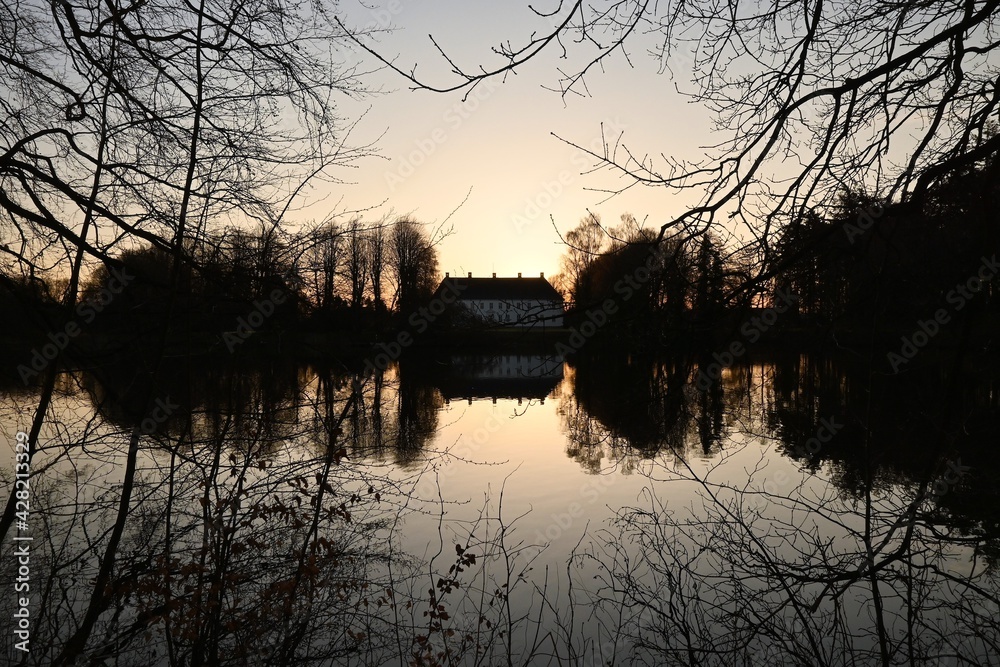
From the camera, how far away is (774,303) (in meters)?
3.32

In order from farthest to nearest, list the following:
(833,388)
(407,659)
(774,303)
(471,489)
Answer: (833,388)
(471,489)
(407,659)
(774,303)

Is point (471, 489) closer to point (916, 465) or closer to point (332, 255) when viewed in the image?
point (916, 465)

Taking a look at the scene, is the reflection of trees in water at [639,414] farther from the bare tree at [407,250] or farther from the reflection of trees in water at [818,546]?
the bare tree at [407,250]

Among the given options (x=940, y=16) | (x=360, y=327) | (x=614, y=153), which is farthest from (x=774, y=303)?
(x=360, y=327)

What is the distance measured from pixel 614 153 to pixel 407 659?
4284mm

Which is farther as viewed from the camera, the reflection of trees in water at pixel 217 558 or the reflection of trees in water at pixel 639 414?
the reflection of trees in water at pixel 217 558

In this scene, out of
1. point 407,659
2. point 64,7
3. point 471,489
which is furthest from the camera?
point 471,489

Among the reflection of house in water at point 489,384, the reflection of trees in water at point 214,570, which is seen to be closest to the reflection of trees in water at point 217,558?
the reflection of trees in water at point 214,570

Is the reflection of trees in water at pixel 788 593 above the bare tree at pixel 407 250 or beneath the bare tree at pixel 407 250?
beneath

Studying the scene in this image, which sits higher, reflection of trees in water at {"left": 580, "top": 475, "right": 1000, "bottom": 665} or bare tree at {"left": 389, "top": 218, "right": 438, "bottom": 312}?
bare tree at {"left": 389, "top": 218, "right": 438, "bottom": 312}

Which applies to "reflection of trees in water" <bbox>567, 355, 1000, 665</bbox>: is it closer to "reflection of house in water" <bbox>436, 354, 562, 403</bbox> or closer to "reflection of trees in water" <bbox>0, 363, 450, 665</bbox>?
"reflection of trees in water" <bbox>0, 363, 450, 665</bbox>

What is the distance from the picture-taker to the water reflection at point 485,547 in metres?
3.64

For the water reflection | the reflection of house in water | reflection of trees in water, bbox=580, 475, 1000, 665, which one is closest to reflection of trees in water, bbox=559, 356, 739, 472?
the water reflection

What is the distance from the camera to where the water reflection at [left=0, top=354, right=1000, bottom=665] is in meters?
3.64
